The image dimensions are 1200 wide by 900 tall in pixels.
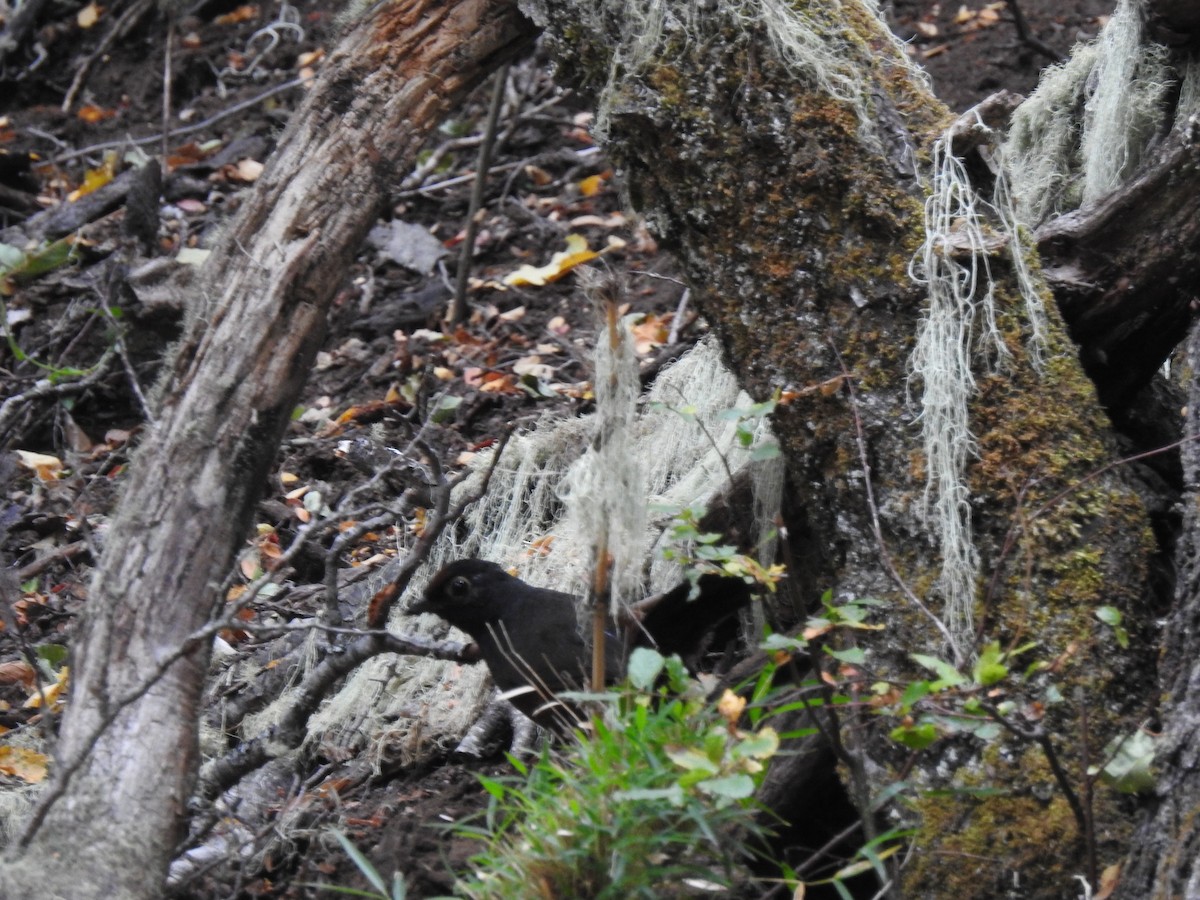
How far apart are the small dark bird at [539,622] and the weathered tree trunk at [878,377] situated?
525mm

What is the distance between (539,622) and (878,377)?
1.14 m

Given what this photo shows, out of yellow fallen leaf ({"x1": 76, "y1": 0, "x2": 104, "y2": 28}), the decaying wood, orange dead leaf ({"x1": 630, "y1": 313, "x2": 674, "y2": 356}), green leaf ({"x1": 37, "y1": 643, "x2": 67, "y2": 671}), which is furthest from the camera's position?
yellow fallen leaf ({"x1": 76, "y1": 0, "x2": 104, "y2": 28})

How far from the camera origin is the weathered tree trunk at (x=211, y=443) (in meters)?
2.41

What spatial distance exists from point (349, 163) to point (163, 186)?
384cm

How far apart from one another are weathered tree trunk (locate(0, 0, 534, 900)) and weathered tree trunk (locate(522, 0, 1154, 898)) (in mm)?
390

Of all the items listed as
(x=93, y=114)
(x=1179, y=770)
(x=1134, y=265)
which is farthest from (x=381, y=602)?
(x=93, y=114)

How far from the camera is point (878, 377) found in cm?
260

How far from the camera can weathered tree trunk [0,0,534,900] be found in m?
2.41

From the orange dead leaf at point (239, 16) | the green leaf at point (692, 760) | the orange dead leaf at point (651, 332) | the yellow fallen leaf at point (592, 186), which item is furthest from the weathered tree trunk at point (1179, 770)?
the orange dead leaf at point (239, 16)

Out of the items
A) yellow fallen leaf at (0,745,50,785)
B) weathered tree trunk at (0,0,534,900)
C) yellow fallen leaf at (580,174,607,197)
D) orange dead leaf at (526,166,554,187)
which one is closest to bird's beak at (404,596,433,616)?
weathered tree trunk at (0,0,534,900)

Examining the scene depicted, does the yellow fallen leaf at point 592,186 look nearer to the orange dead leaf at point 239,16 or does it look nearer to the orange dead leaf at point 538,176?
the orange dead leaf at point 538,176

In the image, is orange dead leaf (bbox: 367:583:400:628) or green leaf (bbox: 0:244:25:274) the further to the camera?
green leaf (bbox: 0:244:25:274)

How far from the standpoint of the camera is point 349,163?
3053 mm

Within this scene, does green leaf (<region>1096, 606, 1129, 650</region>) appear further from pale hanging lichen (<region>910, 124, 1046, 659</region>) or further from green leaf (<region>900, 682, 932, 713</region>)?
green leaf (<region>900, 682, 932, 713</region>)
